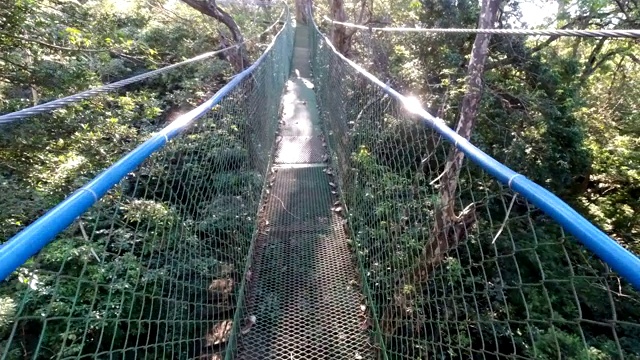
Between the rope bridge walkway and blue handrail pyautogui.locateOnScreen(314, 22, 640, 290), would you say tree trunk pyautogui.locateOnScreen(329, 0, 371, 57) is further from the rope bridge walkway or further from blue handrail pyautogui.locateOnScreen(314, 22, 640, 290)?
blue handrail pyautogui.locateOnScreen(314, 22, 640, 290)

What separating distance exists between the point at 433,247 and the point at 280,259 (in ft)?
3.36

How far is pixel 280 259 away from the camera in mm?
2723

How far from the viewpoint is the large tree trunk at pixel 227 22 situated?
5.55 m

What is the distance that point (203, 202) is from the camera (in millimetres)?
2264

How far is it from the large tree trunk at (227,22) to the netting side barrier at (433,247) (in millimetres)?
2546

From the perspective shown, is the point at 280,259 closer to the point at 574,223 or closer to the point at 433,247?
the point at 433,247

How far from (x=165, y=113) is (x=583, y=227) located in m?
6.21

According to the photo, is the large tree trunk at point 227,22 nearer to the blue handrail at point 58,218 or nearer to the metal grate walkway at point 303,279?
the metal grate walkway at point 303,279

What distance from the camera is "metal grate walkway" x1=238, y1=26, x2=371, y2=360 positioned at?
80.4 inches

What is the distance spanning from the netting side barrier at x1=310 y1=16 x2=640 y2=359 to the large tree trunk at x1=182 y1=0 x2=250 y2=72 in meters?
2.55

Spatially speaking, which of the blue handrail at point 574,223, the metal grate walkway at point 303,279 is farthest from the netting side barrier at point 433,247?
the metal grate walkway at point 303,279

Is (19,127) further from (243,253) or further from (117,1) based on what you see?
(117,1)

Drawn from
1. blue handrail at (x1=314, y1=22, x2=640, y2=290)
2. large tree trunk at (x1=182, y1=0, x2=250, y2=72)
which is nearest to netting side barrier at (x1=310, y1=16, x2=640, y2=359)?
blue handrail at (x1=314, y1=22, x2=640, y2=290)

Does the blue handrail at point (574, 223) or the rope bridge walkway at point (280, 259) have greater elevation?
the blue handrail at point (574, 223)
